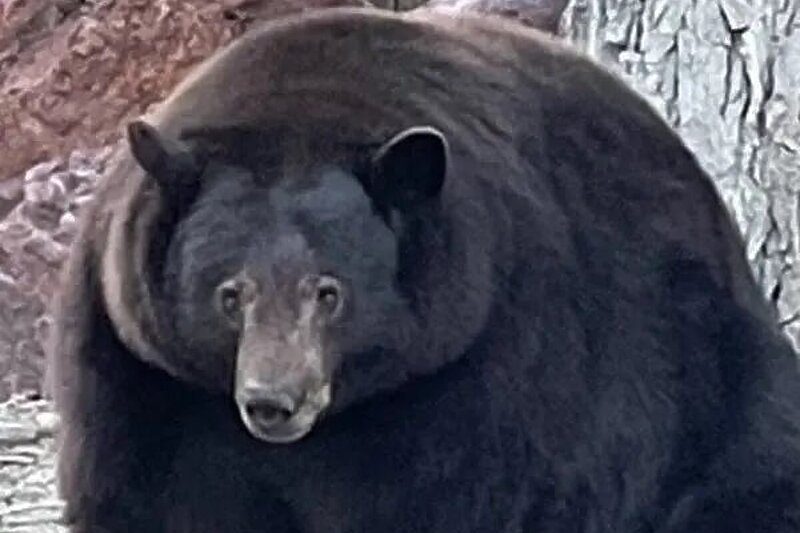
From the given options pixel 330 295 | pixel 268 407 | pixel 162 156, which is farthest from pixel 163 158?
pixel 268 407

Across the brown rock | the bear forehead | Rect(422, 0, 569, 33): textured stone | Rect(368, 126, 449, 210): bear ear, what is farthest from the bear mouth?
the brown rock

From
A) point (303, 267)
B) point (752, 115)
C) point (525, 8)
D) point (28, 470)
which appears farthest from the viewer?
point (525, 8)

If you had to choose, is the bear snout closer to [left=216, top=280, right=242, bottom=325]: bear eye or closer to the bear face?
the bear face

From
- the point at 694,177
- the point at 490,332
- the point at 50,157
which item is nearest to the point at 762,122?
the point at 694,177

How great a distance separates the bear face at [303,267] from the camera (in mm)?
4168

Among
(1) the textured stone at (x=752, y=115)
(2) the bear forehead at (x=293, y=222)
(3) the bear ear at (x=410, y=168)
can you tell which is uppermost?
(3) the bear ear at (x=410, y=168)

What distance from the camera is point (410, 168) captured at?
168 inches

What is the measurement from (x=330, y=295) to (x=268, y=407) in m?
0.24

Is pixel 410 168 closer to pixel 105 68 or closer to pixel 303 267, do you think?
pixel 303 267

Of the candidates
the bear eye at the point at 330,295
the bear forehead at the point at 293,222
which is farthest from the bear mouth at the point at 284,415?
the bear forehead at the point at 293,222

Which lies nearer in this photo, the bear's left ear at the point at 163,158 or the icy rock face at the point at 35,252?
the bear's left ear at the point at 163,158

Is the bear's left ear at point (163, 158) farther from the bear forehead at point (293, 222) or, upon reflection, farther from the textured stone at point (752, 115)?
the textured stone at point (752, 115)

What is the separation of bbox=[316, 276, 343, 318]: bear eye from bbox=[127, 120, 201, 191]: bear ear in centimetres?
31

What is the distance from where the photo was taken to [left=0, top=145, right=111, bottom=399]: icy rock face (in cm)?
812
